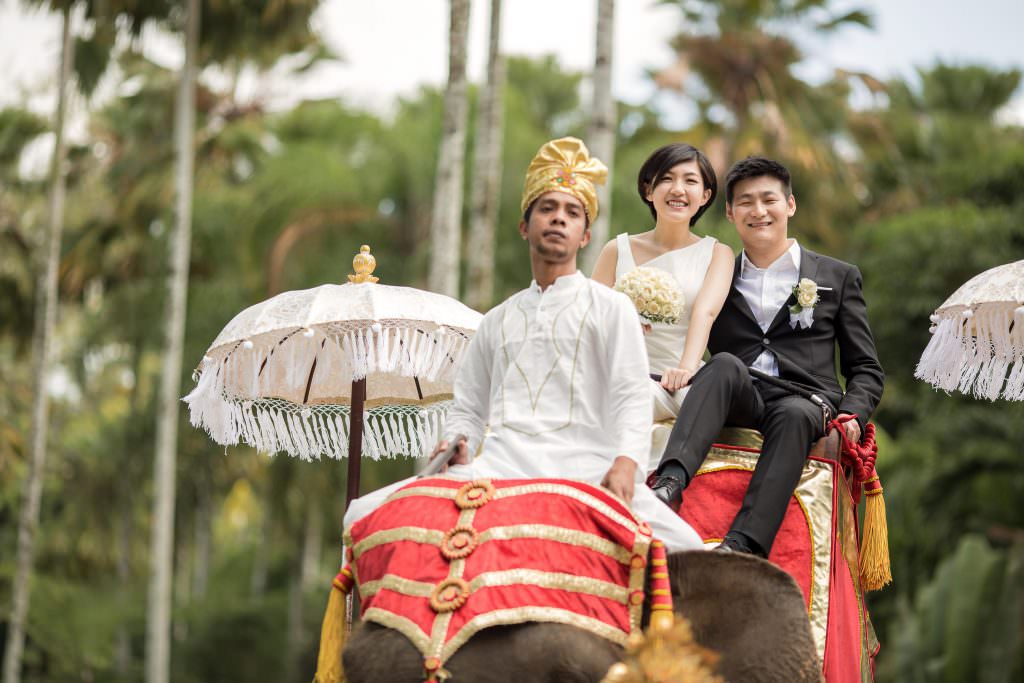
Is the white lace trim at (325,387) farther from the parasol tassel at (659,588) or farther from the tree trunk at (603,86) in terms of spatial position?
the tree trunk at (603,86)

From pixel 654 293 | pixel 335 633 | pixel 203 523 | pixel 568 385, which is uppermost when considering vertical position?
pixel 654 293

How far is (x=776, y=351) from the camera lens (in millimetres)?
5883

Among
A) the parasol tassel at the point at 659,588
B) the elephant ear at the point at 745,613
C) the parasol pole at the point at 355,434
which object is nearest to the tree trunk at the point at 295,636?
the parasol pole at the point at 355,434

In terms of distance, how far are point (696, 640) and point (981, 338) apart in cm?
281

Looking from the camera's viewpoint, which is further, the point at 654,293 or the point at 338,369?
the point at 338,369

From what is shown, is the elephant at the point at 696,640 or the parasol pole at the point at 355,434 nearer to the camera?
the elephant at the point at 696,640

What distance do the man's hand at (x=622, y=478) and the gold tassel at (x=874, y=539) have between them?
5.38 ft

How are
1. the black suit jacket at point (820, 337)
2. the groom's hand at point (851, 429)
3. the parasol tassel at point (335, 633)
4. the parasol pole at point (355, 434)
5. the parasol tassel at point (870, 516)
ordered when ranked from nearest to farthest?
the parasol tassel at point (335, 633), the groom's hand at point (851, 429), the parasol tassel at point (870, 516), the black suit jacket at point (820, 337), the parasol pole at point (355, 434)

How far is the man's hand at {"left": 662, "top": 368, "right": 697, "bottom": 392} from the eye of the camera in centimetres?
549

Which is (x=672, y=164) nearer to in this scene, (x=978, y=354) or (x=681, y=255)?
(x=681, y=255)

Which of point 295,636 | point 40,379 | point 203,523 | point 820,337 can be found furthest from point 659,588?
point 203,523

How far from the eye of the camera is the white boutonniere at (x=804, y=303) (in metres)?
5.82

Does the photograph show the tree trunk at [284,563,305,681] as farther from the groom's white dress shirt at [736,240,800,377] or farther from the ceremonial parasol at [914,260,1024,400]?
the groom's white dress shirt at [736,240,800,377]

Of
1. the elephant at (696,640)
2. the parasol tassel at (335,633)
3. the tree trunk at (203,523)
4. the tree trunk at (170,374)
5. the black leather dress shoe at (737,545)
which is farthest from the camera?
the tree trunk at (203,523)
